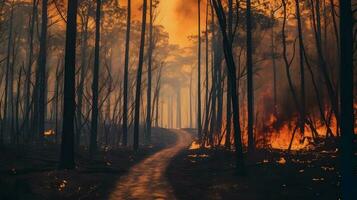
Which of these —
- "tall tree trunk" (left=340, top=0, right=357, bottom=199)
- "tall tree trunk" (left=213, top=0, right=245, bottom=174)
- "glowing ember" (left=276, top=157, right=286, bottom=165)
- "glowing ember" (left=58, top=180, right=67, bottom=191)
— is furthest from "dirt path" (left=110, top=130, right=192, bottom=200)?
"tall tree trunk" (left=340, top=0, right=357, bottom=199)

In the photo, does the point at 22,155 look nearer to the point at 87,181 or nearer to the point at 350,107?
the point at 87,181

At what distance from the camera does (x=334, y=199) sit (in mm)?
12406

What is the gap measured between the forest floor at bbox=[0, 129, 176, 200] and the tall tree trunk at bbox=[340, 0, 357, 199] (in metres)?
6.85

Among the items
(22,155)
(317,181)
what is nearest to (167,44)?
(22,155)

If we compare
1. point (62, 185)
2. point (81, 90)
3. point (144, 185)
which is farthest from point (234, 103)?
point (81, 90)

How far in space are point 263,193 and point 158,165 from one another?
31.5 feet

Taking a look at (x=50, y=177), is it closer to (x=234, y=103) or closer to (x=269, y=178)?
(x=234, y=103)

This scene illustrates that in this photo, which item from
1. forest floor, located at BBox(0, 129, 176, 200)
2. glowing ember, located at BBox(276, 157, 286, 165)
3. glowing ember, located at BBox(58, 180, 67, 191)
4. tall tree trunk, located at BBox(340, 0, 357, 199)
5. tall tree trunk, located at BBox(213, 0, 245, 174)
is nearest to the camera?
tall tree trunk, located at BBox(340, 0, 357, 199)

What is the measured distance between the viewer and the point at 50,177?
1484cm

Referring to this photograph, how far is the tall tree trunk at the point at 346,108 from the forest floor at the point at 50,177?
6.85 m

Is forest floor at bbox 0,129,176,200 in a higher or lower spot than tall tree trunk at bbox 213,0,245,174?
lower

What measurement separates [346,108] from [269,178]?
15.5 feet

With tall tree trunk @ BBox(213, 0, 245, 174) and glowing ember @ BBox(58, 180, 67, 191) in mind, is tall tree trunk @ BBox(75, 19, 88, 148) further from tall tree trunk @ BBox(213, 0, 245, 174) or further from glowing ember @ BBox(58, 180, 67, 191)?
tall tree trunk @ BBox(213, 0, 245, 174)

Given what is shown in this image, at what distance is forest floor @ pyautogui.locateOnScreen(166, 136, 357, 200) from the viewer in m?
13.5
